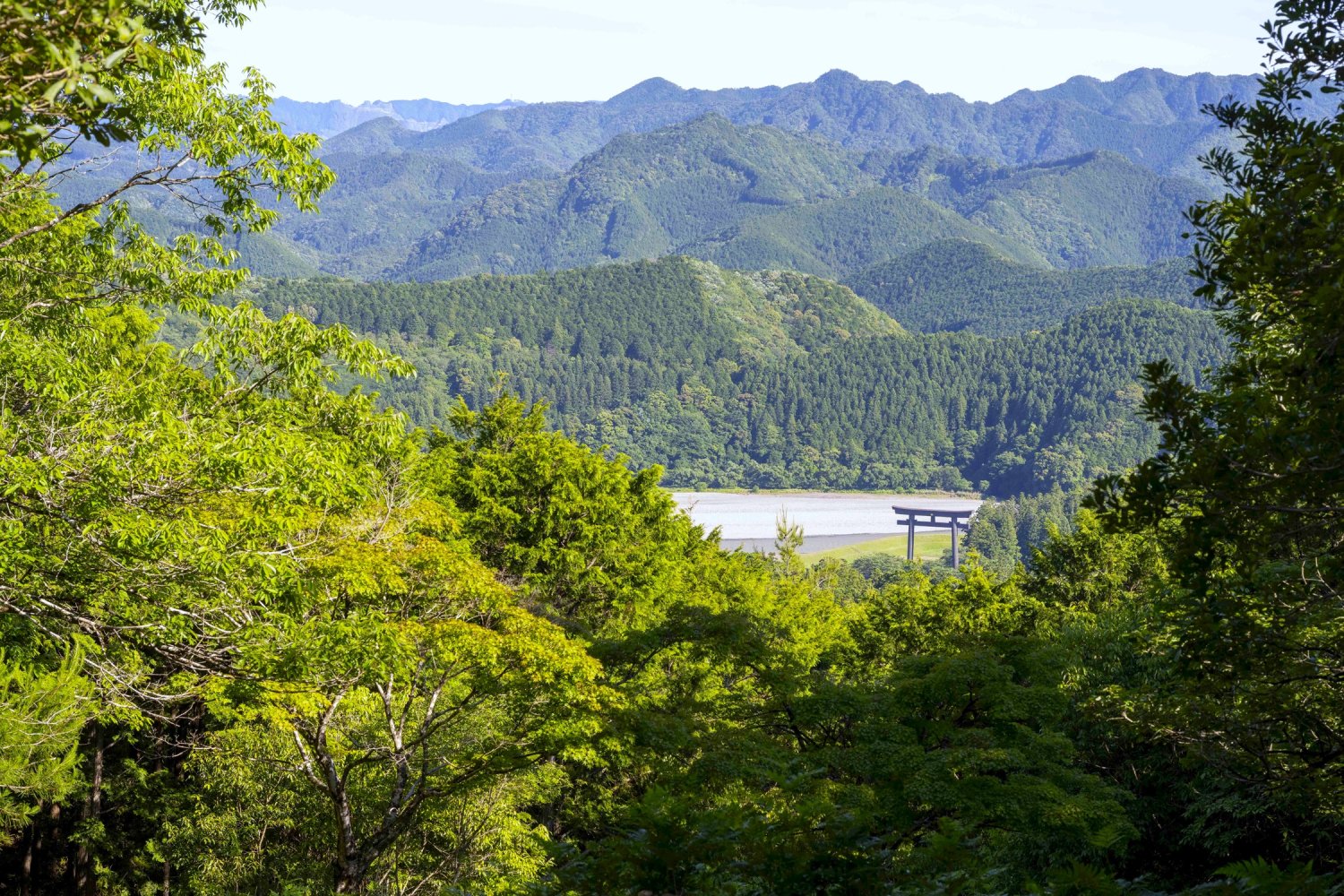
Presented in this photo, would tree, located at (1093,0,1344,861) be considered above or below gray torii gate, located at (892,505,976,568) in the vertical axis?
above

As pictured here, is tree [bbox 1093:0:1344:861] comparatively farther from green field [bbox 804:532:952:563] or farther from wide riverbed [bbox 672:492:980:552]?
wide riverbed [bbox 672:492:980:552]

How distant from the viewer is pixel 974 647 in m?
16.0

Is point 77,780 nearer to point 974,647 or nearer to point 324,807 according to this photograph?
point 324,807

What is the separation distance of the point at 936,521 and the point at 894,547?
10.0 m

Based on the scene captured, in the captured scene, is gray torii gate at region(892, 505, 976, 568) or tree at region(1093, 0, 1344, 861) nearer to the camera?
tree at region(1093, 0, 1344, 861)

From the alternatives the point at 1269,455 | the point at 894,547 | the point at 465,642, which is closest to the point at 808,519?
the point at 894,547

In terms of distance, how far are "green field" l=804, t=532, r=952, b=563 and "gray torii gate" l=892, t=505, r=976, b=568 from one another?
206 centimetres

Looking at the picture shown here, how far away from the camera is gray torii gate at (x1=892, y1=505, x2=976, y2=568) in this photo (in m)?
154

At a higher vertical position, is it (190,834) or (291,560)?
(291,560)

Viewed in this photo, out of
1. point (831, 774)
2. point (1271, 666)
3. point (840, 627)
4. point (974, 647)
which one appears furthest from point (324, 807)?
point (840, 627)

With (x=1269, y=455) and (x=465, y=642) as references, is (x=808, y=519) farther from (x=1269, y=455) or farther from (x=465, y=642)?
(x=1269, y=455)

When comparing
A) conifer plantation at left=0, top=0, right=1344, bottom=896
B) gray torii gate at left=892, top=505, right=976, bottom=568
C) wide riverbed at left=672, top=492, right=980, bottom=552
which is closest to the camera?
conifer plantation at left=0, top=0, right=1344, bottom=896

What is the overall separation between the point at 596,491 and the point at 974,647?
12611mm

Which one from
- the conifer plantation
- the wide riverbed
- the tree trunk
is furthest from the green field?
the conifer plantation
